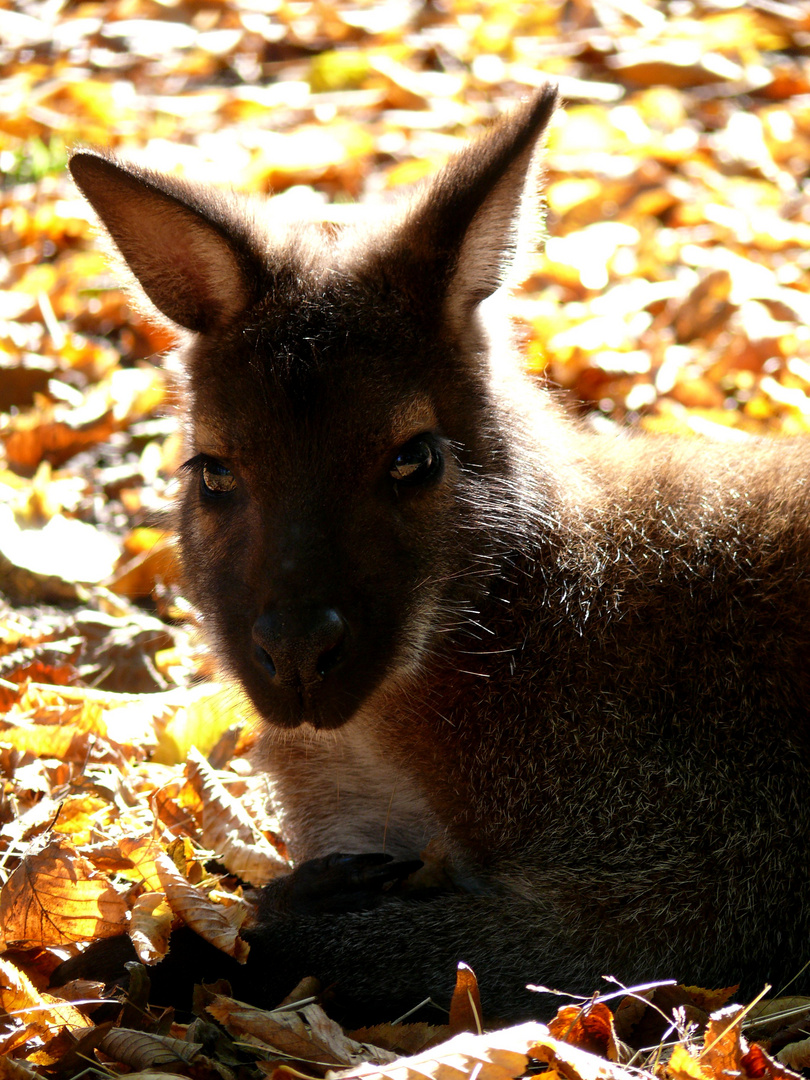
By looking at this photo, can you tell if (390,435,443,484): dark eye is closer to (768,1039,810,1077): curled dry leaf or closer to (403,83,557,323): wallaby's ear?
(403,83,557,323): wallaby's ear

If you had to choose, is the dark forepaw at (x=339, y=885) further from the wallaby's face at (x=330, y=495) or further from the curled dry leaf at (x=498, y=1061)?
the curled dry leaf at (x=498, y=1061)

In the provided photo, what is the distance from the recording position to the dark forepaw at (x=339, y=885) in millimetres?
3555

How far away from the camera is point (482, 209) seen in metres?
3.54

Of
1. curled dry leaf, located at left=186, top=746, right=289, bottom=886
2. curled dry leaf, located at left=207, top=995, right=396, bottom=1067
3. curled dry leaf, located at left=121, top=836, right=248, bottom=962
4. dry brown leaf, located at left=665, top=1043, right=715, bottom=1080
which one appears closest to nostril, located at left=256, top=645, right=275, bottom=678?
curled dry leaf, located at left=121, top=836, right=248, bottom=962

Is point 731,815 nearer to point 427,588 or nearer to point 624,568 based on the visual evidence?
point 624,568

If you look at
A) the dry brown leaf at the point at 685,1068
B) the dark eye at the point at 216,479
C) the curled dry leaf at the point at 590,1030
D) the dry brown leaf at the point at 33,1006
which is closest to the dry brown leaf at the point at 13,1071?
the dry brown leaf at the point at 33,1006

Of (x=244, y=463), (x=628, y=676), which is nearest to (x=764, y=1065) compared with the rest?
(x=628, y=676)

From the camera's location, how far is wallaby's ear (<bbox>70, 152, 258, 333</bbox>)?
11.9ft

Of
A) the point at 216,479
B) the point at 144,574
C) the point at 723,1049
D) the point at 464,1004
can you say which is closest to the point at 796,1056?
the point at 723,1049

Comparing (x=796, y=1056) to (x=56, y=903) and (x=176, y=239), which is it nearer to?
(x=56, y=903)

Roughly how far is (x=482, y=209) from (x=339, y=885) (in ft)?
6.77

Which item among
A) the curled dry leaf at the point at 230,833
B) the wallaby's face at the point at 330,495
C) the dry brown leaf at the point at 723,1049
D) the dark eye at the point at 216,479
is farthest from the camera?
the curled dry leaf at the point at 230,833

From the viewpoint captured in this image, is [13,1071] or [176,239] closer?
[13,1071]

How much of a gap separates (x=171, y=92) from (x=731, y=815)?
8.87m
